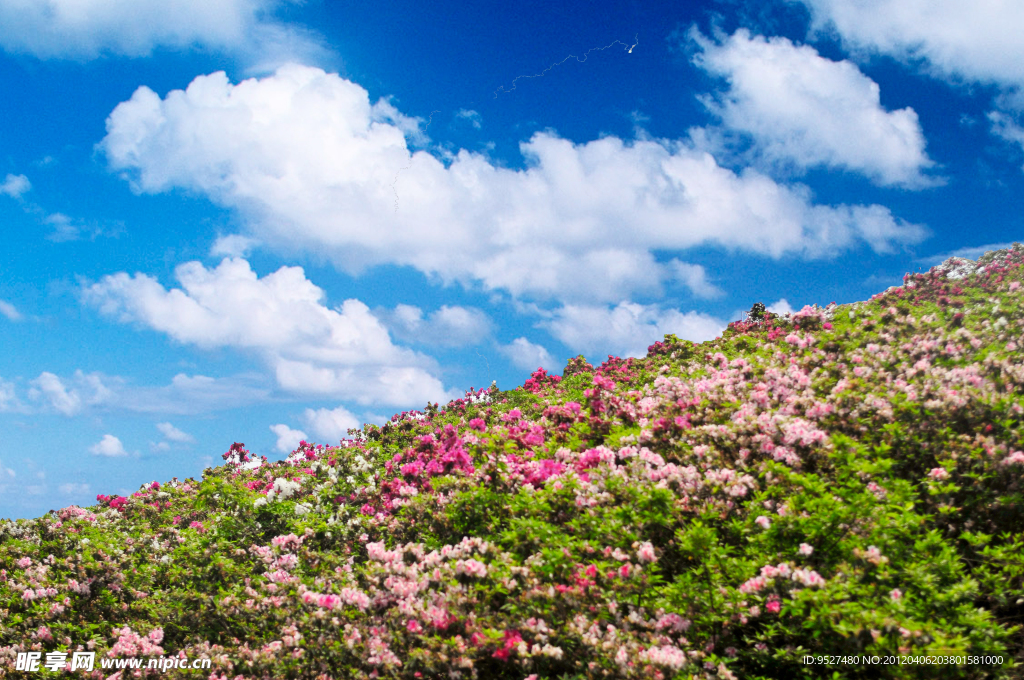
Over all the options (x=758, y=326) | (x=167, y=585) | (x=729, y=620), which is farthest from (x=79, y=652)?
(x=758, y=326)

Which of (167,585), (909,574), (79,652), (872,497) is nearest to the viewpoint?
(909,574)

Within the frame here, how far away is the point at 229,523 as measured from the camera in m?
11.3

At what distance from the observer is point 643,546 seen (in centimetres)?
673

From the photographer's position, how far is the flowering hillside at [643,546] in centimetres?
600

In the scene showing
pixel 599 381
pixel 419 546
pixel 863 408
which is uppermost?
pixel 599 381

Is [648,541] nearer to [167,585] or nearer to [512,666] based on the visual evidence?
[512,666]

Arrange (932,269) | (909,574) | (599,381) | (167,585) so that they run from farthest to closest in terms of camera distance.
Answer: (932,269) → (599,381) → (167,585) → (909,574)

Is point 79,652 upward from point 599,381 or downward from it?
downward

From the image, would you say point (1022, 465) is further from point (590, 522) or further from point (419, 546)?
point (419, 546)

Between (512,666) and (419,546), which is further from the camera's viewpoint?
(419,546)

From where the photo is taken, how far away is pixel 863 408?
8.38 metres

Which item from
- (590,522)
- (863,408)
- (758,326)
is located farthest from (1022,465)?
(758,326)

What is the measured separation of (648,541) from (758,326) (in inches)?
490

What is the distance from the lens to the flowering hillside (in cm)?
600
